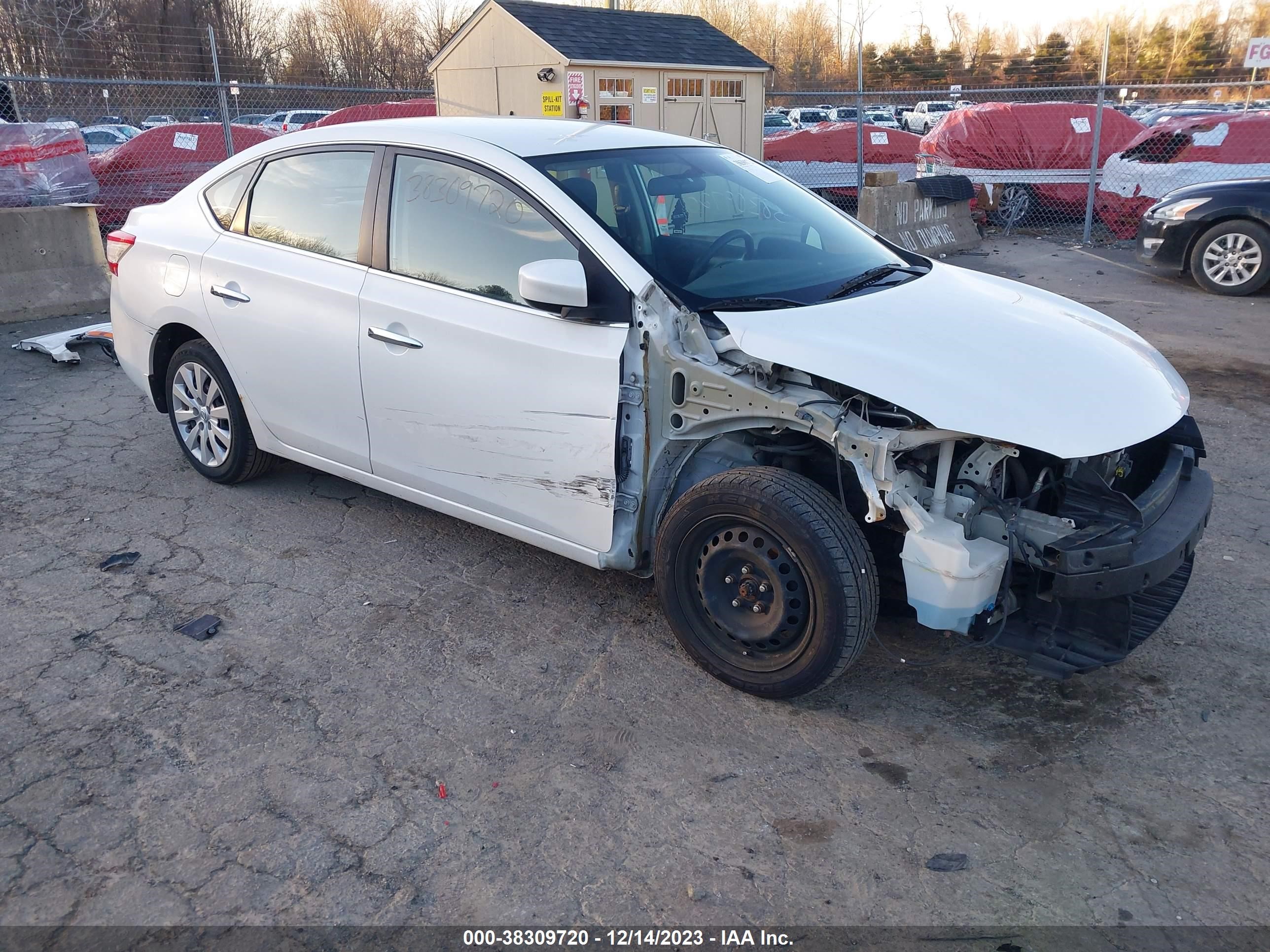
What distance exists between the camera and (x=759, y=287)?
3.71 metres

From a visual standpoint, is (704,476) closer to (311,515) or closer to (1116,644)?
(1116,644)

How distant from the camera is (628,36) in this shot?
1345 centimetres

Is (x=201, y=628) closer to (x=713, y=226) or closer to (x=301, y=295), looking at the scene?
(x=301, y=295)

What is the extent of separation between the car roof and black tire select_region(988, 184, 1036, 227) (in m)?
12.0

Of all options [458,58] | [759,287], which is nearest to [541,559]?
[759,287]

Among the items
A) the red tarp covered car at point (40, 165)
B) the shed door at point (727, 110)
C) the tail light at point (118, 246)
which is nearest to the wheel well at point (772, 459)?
the tail light at point (118, 246)

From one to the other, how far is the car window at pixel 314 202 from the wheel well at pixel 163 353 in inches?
30.8

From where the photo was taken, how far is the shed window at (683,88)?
512 inches

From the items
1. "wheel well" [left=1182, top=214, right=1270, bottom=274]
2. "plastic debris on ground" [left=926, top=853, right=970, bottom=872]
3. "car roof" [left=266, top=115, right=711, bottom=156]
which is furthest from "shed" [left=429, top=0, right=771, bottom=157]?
"plastic debris on ground" [left=926, top=853, right=970, bottom=872]

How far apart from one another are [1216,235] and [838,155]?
7183mm

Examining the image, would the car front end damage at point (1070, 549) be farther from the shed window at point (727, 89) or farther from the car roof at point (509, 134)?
the shed window at point (727, 89)

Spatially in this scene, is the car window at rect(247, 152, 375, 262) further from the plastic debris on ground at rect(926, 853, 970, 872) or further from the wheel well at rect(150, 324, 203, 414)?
the plastic debris on ground at rect(926, 853, 970, 872)

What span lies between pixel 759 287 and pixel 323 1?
38411 mm

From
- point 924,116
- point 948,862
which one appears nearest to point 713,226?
point 948,862
